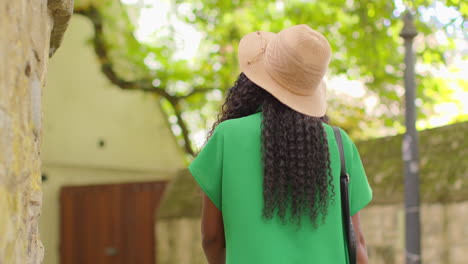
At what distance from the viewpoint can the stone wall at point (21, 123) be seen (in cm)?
151

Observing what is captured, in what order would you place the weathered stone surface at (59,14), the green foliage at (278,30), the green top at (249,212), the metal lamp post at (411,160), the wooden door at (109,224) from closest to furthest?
the green top at (249,212)
the weathered stone surface at (59,14)
the metal lamp post at (411,160)
the green foliage at (278,30)
the wooden door at (109,224)

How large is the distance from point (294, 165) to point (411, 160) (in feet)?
12.5

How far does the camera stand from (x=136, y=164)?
14352mm

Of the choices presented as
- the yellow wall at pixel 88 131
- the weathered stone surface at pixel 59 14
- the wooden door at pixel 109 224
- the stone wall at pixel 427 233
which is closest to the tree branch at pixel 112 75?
the yellow wall at pixel 88 131

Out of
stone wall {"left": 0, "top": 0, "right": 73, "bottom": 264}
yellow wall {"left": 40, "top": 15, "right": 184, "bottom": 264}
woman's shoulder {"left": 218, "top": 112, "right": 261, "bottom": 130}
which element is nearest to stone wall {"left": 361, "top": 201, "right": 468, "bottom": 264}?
woman's shoulder {"left": 218, "top": 112, "right": 261, "bottom": 130}

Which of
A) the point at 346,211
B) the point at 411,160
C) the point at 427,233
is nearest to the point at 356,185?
the point at 346,211

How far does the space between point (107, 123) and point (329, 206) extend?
12.2 meters

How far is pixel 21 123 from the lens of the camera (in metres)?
1.67

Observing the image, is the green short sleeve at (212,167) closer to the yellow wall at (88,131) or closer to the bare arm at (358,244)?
the bare arm at (358,244)

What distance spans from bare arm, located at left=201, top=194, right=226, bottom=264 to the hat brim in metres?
0.41

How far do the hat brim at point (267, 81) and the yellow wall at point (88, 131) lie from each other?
10.8 m

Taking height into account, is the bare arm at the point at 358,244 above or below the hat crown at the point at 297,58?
below

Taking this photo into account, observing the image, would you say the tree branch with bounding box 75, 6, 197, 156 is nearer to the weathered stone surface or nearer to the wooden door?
the wooden door

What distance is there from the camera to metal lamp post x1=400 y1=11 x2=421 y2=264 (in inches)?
211
